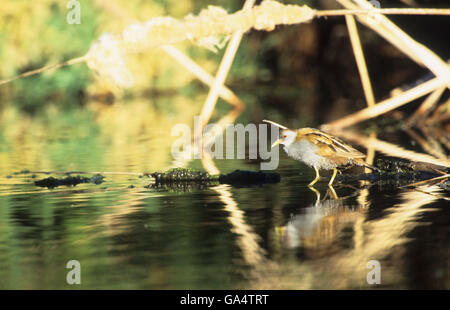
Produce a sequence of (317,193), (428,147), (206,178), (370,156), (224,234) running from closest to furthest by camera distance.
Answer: (224,234), (317,193), (206,178), (370,156), (428,147)

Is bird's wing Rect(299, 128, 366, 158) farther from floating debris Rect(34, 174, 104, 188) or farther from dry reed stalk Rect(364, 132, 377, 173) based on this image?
floating debris Rect(34, 174, 104, 188)

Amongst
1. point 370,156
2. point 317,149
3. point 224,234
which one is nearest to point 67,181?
point 317,149

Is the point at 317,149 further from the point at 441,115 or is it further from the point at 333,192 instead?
the point at 441,115

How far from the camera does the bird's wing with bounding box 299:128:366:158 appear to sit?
1045 cm

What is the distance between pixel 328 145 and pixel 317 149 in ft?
0.49

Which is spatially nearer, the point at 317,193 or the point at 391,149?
the point at 317,193

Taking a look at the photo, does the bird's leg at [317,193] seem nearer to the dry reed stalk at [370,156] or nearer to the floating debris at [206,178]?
the floating debris at [206,178]

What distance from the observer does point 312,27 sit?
3525 cm

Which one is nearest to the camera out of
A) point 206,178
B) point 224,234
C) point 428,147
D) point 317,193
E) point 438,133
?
point 224,234

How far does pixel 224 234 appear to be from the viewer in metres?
8.03

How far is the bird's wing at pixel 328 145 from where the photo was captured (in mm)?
10445

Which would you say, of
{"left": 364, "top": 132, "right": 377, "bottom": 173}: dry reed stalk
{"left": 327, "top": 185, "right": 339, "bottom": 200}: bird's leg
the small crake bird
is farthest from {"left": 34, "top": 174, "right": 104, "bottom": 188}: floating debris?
{"left": 364, "top": 132, "right": 377, "bottom": 173}: dry reed stalk

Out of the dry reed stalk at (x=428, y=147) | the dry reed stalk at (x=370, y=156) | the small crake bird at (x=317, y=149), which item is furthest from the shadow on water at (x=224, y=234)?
the dry reed stalk at (x=428, y=147)
